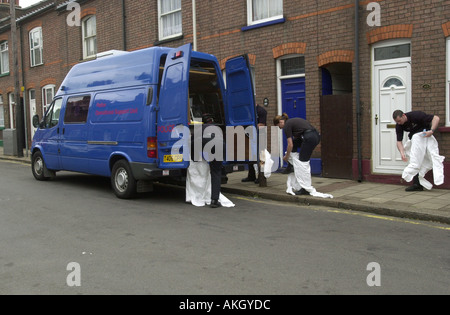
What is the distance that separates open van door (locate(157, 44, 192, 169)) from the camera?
7754mm

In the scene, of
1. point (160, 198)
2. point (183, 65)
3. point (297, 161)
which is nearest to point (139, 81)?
point (183, 65)

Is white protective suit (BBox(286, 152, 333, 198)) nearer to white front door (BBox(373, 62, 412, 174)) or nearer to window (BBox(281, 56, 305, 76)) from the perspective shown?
white front door (BBox(373, 62, 412, 174))

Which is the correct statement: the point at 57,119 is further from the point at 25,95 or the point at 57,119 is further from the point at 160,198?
the point at 25,95

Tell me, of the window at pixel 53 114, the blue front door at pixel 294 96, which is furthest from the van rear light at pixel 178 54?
the blue front door at pixel 294 96

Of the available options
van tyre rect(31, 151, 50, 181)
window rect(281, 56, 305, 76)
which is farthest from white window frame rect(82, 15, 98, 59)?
window rect(281, 56, 305, 76)

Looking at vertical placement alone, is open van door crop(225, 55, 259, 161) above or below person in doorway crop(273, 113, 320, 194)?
above

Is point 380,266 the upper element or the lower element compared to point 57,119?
lower

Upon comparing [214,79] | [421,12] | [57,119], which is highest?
[421,12]

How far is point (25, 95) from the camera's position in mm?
22578

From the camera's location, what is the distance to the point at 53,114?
11.0 meters

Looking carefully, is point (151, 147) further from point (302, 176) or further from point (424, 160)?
point (424, 160)

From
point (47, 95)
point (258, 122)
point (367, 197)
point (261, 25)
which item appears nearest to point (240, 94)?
point (258, 122)

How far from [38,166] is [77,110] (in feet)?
8.71
